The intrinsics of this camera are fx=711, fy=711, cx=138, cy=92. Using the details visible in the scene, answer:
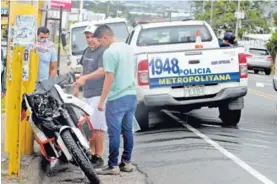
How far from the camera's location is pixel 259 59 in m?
40.6

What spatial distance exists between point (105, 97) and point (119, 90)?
260 mm

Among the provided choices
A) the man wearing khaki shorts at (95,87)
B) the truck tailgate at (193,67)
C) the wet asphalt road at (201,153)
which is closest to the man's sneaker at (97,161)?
the man wearing khaki shorts at (95,87)

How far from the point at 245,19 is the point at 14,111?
7595 centimetres

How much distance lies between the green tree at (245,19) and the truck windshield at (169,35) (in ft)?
217

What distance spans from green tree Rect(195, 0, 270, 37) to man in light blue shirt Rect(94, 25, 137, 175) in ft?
236

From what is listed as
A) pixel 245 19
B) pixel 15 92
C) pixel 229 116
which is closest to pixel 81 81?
pixel 15 92

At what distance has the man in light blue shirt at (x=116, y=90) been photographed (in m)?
8.40

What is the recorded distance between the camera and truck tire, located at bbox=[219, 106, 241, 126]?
13.3m

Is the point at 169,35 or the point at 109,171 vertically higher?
the point at 169,35

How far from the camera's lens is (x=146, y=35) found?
14258 mm

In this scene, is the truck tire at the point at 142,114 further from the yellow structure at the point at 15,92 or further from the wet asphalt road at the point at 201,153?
the yellow structure at the point at 15,92

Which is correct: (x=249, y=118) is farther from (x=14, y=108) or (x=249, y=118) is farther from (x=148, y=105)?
(x=14, y=108)

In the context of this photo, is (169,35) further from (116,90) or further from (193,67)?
(116,90)

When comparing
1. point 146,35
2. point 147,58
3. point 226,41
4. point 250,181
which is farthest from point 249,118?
point 250,181
